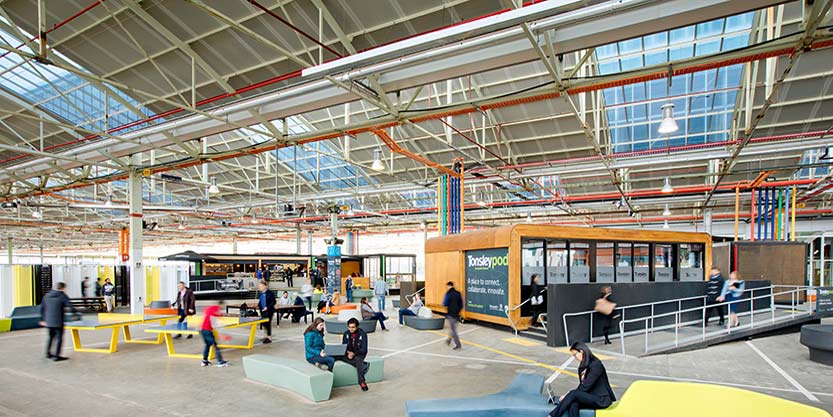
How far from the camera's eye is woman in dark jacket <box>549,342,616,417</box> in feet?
17.9

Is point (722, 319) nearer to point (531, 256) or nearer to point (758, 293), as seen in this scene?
point (758, 293)

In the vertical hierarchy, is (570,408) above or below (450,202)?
below

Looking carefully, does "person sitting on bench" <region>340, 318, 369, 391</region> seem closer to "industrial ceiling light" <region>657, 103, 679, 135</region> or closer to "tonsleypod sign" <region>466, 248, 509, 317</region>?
"tonsleypod sign" <region>466, 248, 509, 317</region>

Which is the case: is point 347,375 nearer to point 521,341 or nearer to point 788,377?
point 521,341

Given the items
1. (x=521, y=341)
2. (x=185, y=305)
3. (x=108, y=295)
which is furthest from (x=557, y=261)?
(x=108, y=295)

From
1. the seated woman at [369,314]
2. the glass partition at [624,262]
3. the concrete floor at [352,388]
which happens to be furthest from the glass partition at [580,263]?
the seated woman at [369,314]

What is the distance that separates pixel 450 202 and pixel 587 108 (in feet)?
20.7

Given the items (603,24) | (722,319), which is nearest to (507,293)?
(722,319)

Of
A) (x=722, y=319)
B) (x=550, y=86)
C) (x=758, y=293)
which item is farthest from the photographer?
(x=758, y=293)

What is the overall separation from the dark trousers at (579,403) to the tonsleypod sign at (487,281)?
768 centimetres

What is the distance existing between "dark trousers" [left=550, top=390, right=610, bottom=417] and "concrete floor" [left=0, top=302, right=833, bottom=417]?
77.1 inches

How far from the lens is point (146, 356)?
33.8ft

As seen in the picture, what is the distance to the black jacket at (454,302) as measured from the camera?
10.8 m

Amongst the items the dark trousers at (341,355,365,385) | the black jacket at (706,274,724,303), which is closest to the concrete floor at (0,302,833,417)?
the dark trousers at (341,355,365,385)
